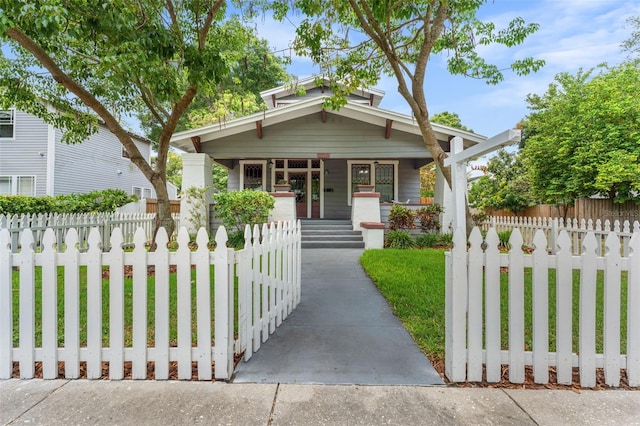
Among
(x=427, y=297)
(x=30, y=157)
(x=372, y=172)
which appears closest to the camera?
(x=427, y=297)

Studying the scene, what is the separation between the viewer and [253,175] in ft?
44.1

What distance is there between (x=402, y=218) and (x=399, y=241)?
3.72 ft

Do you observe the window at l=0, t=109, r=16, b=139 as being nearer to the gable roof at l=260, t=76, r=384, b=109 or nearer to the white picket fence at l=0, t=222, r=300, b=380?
the gable roof at l=260, t=76, r=384, b=109

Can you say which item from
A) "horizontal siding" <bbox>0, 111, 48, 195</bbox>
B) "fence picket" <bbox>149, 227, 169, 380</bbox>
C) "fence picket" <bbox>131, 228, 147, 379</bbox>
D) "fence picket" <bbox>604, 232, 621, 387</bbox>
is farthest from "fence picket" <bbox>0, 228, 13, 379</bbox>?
"horizontal siding" <bbox>0, 111, 48, 195</bbox>

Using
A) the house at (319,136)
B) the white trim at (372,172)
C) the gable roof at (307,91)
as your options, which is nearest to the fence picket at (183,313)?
the house at (319,136)

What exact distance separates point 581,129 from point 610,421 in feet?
40.5

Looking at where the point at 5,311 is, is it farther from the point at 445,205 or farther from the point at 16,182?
the point at 16,182

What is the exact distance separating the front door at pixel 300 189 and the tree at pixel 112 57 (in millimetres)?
6622

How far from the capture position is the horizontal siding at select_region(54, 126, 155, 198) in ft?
49.0

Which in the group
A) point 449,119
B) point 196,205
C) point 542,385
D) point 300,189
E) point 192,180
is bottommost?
point 542,385

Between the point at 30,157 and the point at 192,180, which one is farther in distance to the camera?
the point at 30,157

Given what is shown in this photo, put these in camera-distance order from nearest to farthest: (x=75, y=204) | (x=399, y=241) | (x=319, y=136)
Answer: (x=399, y=241), (x=75, y=204), (x=319, y=136)

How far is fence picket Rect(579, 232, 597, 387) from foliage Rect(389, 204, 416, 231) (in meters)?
8.14

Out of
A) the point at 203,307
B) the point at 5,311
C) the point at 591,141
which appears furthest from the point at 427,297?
the point at 591,141
